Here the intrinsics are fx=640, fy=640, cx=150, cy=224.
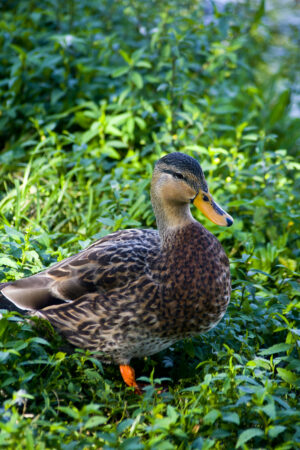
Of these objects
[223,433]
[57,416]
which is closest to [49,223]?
[57,416]

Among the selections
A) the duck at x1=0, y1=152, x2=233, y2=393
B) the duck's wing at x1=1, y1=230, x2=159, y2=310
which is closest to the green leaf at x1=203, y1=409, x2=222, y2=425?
the duck at x1=0, y1=152, x2=233, y2=393

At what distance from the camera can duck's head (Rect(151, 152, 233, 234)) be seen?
10.5ft

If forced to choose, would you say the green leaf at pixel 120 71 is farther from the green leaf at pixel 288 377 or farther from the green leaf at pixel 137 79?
the green leaf at pixel 288 377

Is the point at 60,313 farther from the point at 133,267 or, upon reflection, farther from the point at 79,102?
the point at 79,102

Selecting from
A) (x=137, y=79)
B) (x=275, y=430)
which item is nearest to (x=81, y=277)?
(x=275, y=430)

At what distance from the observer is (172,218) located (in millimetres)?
3277

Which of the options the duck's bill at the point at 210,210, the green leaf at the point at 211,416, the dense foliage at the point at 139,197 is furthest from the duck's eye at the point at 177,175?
the green leaf at the point at 211,416

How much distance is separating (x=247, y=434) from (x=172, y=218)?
1.26 m

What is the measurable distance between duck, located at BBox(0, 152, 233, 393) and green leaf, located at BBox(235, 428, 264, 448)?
0.77m

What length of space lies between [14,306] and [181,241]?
2.92 feet

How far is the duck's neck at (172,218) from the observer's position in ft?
10.7

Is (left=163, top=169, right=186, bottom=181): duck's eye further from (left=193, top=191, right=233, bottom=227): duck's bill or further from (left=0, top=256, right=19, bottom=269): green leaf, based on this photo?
(left=0, top=256, right=19, bottom=269): green leaf

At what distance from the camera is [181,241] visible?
3.21 metres

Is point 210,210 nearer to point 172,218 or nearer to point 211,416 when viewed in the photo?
point 172,218
